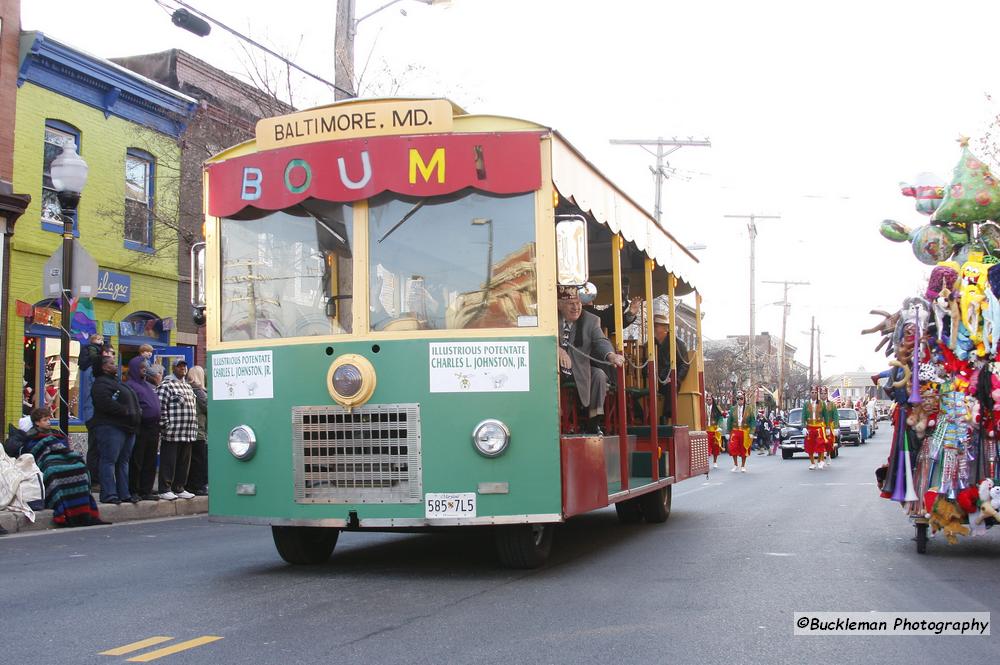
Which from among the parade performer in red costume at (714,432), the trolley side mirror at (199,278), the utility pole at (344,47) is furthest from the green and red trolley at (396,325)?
the parade performer in red costume at (714,432)

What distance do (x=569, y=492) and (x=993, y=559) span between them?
3.55 meters

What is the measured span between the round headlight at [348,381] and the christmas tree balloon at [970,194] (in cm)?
512

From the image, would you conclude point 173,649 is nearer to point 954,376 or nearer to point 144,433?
point 954,376

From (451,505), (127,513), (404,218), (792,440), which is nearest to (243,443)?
(451,505)

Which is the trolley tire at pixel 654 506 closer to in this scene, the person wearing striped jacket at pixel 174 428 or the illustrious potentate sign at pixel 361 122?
the illustrious potentate sign at pixel 361 122

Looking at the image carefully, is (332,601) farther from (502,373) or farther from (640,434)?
(640,434)

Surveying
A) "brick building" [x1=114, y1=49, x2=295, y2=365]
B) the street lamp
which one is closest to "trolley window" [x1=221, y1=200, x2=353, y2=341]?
the street lamp

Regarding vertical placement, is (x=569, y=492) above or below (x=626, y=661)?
above

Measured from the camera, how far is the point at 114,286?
67.7 feet

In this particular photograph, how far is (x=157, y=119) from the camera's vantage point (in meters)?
22.0

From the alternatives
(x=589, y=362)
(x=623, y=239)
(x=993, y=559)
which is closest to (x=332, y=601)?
(x=589, y=362)

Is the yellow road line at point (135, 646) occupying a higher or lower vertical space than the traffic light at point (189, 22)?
lower

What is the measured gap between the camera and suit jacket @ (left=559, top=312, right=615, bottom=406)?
844 cm

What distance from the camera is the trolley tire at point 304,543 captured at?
8.17 m
